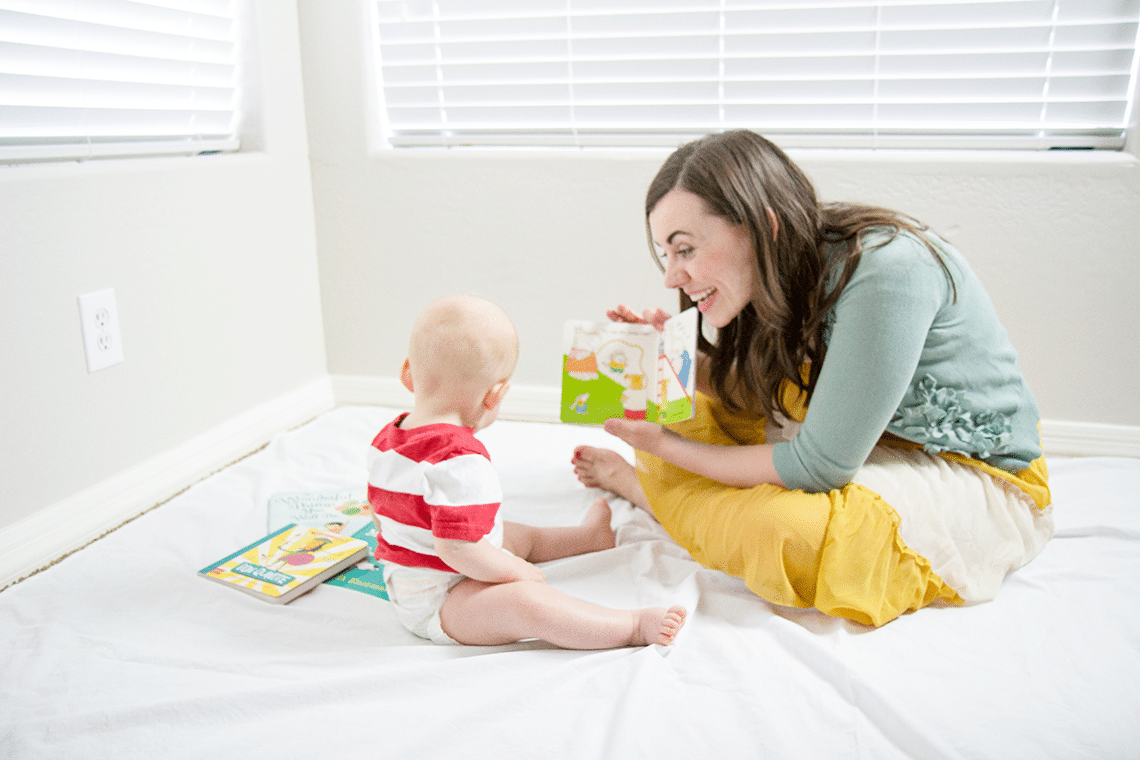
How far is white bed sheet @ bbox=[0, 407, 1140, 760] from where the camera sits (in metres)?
0.93

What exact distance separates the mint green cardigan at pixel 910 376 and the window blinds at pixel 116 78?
4.32ft

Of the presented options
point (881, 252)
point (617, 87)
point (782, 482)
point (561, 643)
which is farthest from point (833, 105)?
point (561, 643)

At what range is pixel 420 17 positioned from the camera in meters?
2.08

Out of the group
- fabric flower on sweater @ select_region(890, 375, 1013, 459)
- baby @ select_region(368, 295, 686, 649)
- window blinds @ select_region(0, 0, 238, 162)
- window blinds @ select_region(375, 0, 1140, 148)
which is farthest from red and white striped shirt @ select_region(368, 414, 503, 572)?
window blinds @ select_region(375, 0, 1140, 148)

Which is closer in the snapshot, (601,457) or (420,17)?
(601,457)

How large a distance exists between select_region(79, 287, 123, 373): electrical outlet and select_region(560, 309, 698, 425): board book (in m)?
0.83

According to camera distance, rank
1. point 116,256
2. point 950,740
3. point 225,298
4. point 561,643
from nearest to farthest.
→ 1. point 950,740
2. point 561,643
3. point 116,256
4. point 225,298

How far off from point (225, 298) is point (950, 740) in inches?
62.1

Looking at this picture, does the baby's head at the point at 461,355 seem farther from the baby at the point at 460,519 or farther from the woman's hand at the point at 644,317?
the woman's hand at the point at 644,317

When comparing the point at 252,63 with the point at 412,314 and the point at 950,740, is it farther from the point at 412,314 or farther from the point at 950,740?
the point at 950,740

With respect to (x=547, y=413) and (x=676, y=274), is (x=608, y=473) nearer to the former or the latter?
(x=676, y=274)

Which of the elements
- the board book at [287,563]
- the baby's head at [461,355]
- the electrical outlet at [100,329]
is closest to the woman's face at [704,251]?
the baby's head at [461,355]

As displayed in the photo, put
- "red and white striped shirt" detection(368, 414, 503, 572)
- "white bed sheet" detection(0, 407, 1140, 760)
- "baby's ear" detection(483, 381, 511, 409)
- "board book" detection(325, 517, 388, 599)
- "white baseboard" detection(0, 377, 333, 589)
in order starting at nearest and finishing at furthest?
1. "white bed sheet" detection(0, 407, 1140, 760)
2. "red and white striped shirt" detection(368, 414, 503, 572)
3. "baby's ear" detection(483, 381, 511, 409)
4. "board book" detection(325, 517, 388, 599)
5. "white baseboard" detection(0, 377, 333, 589)

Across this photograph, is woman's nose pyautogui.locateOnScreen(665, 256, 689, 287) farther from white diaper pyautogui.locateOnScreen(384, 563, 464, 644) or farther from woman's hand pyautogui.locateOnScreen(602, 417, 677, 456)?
white diaper pyautogui.locateOnScreen(384, 563, 464, 644)
